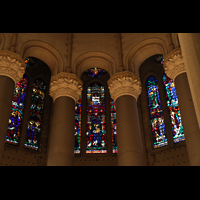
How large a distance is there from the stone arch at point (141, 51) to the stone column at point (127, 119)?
2.08 ft

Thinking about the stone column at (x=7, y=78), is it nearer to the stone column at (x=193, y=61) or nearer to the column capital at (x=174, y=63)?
the column capital at (x=174, y=63)

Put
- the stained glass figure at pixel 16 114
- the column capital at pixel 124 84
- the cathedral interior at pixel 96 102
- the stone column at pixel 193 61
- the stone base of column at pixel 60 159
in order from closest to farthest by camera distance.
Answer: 1. the stone column at pixel 193 61
2. the stone base of column at pixel 60 159
3. the cathedral interior at pixel 96 102
4. the column capital at pixel 124 84
5. the stained glass figure at pixel 16 114

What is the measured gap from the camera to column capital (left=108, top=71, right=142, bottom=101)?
9.47 metres

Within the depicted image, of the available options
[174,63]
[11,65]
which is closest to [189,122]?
[174,63]

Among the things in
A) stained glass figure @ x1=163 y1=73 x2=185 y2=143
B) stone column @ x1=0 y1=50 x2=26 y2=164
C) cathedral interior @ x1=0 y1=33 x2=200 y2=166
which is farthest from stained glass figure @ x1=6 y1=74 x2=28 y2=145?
stained glass figure @ x1=163 y1=73 x2=185 y2=143

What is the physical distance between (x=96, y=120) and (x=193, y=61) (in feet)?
30.8

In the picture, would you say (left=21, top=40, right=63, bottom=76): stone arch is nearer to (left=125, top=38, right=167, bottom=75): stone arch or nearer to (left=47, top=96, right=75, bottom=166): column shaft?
(left=47, top=96, right=75, bottom=166): column shaft

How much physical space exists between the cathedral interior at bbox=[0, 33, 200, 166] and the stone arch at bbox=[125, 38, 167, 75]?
0.04 metres

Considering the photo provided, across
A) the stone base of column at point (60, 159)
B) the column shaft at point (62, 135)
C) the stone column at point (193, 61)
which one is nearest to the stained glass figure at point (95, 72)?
the column shaft at point (62, 135)

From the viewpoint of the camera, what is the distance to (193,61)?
3.52 m

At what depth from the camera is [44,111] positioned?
12.9 meters

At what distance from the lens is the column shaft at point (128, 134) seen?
8102 millimetres

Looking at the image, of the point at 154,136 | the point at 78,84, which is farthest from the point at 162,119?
the point at 78,84

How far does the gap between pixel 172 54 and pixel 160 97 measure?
4.03 m
